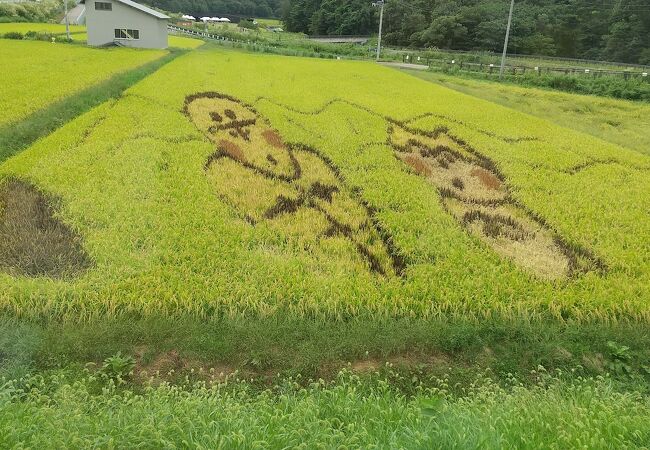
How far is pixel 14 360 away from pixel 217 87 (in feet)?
36.3

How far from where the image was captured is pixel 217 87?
1380cm

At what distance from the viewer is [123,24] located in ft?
84.1

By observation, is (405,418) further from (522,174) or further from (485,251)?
(522,174)

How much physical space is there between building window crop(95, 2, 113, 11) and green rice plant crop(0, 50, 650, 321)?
685 inches

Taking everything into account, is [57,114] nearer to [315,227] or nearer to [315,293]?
[315,227]

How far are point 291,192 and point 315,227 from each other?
1.20 m

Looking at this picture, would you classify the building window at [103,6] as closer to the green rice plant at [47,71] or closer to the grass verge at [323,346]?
the green rice plant at [47,71]

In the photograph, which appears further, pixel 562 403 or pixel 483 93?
pixel 483 93

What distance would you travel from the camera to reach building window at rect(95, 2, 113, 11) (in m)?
25.2

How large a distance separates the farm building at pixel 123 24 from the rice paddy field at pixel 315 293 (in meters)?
18.4

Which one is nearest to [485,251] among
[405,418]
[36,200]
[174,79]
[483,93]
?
[405,418]

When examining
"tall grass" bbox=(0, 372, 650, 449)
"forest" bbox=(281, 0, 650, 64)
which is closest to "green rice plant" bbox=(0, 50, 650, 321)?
"tall grass" bbox=(0, 372, 650, 449)

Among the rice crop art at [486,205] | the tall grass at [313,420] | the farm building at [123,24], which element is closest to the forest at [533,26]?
the farm building at [123,24]

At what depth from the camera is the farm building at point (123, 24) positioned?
82.8 ft
